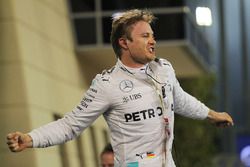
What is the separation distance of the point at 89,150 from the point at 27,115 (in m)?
5.42

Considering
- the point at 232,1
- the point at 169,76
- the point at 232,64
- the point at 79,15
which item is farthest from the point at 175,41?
the point at 232,64

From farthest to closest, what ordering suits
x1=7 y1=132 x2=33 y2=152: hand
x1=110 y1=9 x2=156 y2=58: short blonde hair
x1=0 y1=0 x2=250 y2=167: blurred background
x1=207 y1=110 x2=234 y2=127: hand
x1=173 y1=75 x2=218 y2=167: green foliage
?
x1=173 y1=75 x2=218 y2=167: green foliage, x1=0 y1=0 x2=250 y2=167: blurred background, x1=207 y1=110 x2=234 y2=127: hand, x1=110 y1=9 x2=156 y2=58: short blonde hair, x1=7 y1=132 x2=33 y2=152: hand

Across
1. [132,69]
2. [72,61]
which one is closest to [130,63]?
[132,69]

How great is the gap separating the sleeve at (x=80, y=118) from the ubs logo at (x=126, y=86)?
99 millimetres

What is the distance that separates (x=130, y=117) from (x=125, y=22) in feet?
1.86

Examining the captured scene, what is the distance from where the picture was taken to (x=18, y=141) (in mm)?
5039

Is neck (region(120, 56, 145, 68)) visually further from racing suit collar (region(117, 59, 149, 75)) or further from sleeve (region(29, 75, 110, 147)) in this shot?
sleeve (region(29, 75, 110, 147))

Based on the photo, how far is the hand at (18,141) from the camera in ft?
16.4

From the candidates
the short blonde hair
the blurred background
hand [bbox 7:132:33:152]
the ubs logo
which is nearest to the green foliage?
the blurred background

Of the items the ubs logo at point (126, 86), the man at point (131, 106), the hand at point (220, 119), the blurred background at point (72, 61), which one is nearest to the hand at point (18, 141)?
the man at point (131, 106)

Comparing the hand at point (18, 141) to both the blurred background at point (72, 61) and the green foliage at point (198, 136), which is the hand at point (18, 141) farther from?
the green foliage at point (198, 136)

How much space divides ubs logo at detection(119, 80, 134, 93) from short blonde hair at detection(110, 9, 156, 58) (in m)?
0.19

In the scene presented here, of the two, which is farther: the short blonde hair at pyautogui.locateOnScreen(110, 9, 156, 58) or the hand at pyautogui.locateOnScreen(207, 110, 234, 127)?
the hand at pyautogui.locateOnScreen(207, 110, 234, 127)

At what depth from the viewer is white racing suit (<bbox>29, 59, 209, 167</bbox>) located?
17.2 feet
